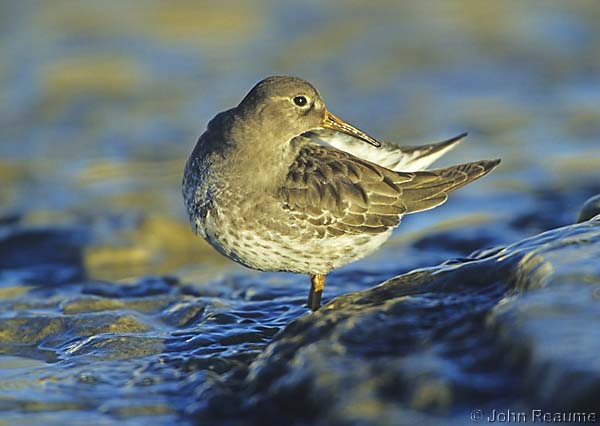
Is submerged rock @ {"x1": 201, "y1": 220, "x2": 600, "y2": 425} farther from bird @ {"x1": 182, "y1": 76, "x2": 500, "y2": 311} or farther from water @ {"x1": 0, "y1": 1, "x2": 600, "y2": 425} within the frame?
bird @ {"x1": 182, "y1": 76, "x2": 500, "y2": 311}

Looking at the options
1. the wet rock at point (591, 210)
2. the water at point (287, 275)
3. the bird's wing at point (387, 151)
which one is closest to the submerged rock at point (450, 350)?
the water at point (287, 275)

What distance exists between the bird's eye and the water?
1.25 m

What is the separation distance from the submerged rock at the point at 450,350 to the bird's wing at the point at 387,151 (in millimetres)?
1685

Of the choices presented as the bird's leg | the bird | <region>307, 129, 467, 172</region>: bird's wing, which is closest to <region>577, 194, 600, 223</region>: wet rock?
the bird

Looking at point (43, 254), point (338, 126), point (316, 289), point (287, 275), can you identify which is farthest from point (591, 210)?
point (43, 254)

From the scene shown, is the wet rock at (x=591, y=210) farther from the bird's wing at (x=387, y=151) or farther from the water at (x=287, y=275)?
the bird's wing at (x=387, y=151)

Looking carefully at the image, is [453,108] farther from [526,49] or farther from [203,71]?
[203,71]

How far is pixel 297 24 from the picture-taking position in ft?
40.0

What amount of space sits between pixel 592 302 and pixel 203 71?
Result: 784cm

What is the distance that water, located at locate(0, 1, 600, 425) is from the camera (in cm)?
433

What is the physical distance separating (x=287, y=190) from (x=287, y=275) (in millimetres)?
1408

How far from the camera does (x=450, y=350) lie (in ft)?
14.4

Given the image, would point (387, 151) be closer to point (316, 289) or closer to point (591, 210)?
point (316, 289)

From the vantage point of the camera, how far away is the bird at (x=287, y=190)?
5.86 metres
